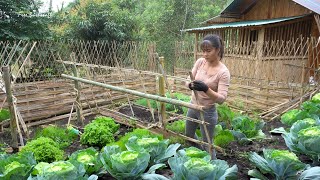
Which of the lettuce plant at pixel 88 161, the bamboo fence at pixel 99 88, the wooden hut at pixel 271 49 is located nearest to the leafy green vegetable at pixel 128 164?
the lettuce plant at pixel 88 161

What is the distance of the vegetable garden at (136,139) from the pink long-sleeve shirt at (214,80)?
22cm

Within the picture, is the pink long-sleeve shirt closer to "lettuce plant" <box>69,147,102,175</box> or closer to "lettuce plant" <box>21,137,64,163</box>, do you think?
"lettuce plant" <box>69,147,102,175</box>

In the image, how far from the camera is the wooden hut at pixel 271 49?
18.9 ft

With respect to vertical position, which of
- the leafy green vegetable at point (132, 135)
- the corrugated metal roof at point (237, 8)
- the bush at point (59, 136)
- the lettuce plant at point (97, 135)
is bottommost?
the bush at point (59, 136)

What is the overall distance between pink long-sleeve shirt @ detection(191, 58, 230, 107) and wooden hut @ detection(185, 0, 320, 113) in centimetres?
270

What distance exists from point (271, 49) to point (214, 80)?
6.93m

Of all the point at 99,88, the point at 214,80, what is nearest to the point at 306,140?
the point at 214,80

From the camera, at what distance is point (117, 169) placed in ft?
6.23

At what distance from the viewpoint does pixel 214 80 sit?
8.29 ft

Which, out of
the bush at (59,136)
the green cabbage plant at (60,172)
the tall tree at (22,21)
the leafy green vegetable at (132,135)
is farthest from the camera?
the tall tree at (22,21)

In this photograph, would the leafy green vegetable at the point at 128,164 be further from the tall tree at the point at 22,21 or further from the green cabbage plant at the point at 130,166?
the tall tree at the point at 22,21

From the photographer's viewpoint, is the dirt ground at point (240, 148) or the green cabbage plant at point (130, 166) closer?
the green cabbage plant at point (130, 166)

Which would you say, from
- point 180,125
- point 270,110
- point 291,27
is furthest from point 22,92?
point 291,27

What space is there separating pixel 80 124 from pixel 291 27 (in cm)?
726
